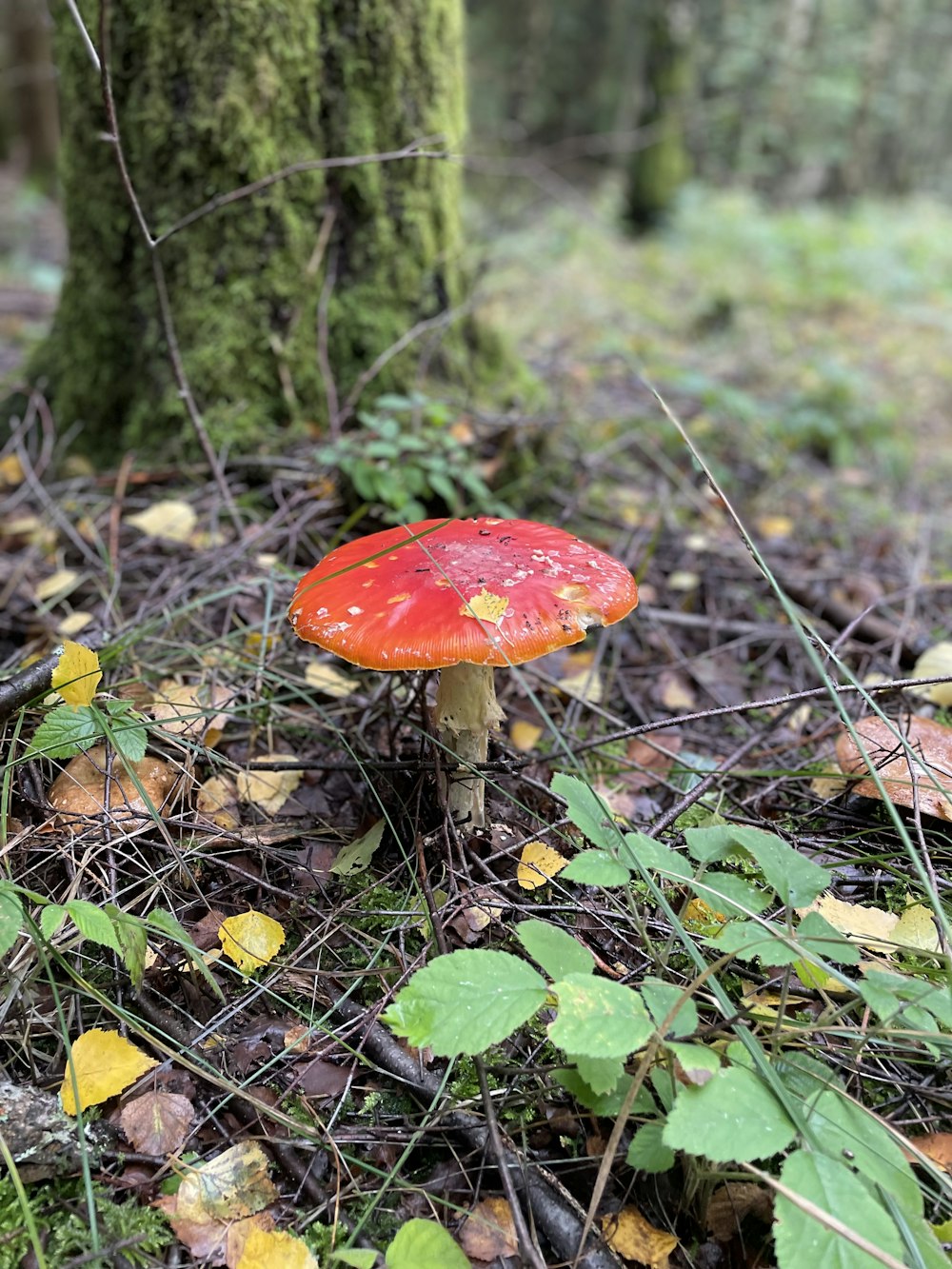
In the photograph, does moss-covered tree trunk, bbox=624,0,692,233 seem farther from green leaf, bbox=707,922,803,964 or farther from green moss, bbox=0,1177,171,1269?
green moss, bbox=0,1177,171,1269

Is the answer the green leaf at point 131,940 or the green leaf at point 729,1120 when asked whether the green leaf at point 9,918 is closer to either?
the green leaf at point 131,940

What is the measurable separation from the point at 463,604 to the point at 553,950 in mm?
609

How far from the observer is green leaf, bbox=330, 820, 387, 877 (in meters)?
1.77

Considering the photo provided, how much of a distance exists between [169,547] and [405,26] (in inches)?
81.1

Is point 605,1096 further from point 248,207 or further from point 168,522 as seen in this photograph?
point 248,207

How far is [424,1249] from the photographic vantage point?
1.16m

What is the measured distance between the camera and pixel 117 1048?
1.36m

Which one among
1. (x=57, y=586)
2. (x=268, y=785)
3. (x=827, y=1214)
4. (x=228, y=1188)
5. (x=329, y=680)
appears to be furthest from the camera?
(x=57, y=586)

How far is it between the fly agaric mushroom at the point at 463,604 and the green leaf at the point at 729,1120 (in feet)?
2.32

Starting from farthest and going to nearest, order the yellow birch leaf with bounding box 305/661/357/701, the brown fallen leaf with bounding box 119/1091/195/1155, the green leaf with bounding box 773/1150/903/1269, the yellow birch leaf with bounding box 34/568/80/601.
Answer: the yellow birch leaf with bounding box 34/568/80/601
the yellow birch leaf with bounding box 305/661/357/701
the brown fallen leaf with bounding box 119/1091/195/1155
the green leaf with bounding box 773/1150/903/1269

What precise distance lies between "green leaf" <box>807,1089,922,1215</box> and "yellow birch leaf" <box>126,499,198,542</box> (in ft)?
7.51

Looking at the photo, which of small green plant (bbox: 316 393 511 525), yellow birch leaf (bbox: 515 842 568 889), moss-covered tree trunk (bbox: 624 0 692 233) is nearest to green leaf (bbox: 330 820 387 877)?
yellow birch leaf (bbox: 515 842 568 889)

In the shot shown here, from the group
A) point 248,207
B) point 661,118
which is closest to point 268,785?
point 248,207

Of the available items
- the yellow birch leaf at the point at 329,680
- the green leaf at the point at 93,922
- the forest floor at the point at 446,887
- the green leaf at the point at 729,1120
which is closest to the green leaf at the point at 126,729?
the forest floor at the point at 446,887
